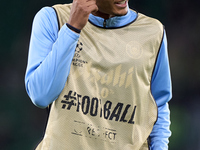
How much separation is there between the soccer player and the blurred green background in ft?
9.48

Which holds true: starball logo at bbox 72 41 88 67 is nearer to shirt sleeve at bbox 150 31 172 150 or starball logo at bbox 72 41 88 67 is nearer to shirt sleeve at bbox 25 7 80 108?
shirt sleeve at bbox 25 7 80 108

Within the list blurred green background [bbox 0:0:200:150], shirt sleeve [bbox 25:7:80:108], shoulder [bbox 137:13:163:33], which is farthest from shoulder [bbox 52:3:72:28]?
blurred green background [bbox 0:0:200:150]

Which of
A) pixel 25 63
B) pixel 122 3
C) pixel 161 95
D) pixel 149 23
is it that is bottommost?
pixel 25 63

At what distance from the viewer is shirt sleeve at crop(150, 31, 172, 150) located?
5.70 feet

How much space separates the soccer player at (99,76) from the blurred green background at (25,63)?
9.48 ft

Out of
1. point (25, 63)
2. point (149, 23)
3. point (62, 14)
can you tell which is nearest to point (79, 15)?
point (62, 14)

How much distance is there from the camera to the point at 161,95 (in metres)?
1.78

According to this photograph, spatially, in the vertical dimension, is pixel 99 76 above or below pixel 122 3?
below

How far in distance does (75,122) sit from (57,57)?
25 cm

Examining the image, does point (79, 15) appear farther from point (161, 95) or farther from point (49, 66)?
point (161, 95)

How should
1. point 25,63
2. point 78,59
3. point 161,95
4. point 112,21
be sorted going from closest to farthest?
point 78,59
point 112,21
point 161,95
point 25,63

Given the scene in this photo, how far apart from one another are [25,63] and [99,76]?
3.38 meters

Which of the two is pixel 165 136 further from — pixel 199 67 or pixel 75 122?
pixel 199 67

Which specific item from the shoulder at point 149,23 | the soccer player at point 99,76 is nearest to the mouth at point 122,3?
the soccer player at point 99,76
